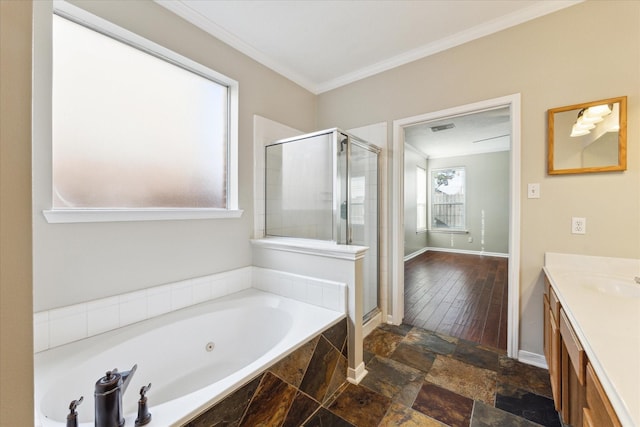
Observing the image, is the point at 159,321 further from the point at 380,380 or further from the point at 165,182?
the point at 380,380

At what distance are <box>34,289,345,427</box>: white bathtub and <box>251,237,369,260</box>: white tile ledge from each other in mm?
403

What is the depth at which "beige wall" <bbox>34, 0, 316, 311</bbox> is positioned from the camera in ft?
4.49

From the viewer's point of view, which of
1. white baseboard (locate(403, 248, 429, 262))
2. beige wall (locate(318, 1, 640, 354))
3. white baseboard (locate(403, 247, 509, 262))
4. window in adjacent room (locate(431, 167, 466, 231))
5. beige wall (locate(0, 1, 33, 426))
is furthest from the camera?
window in adjacent room (locate(431, 167, 466, 231))

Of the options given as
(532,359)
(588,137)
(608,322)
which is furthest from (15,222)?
(532,359)

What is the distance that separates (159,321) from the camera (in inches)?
68.2

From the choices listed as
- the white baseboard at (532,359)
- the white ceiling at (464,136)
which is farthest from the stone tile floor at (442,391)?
the white ceiling at (464,136)

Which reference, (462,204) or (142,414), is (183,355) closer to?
(142,414)

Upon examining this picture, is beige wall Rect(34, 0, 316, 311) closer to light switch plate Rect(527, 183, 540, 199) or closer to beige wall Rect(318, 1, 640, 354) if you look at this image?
beige wall Rect(318, 1, 640, 354)

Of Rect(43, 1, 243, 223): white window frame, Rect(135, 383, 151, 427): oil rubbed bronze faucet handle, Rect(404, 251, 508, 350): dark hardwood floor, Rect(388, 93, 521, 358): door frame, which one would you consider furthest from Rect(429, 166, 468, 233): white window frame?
Rect(135, 383, 151, 427): oil rubbed bronze faucet handle

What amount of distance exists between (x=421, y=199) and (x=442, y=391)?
18.1 feet

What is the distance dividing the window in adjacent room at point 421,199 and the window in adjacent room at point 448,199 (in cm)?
22


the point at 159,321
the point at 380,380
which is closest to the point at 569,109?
the point at 380,380

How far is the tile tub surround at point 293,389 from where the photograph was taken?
110 centimetres

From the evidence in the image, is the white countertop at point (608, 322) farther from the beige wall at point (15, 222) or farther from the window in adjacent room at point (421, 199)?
the window in adjacent room at point (421, 199)
